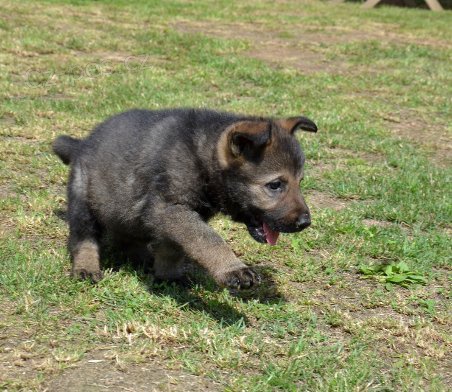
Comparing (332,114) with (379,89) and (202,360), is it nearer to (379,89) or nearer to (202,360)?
(379,89)

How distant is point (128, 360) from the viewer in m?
3.87

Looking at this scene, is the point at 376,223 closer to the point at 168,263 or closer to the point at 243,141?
the point at 168,263

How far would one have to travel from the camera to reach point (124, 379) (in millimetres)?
3688

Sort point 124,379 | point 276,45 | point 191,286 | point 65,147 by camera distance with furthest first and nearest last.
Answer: point 276,45 → point 65,147 → point 191,286 → point 124,379

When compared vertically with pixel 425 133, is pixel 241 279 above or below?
above

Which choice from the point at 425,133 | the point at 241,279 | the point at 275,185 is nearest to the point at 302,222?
the point at 275,185

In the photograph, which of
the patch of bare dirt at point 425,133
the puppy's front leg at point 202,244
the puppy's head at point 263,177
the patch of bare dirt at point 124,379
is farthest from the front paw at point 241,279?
the patch of bare dirt at point 425,133

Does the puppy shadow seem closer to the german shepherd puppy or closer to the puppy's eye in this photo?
the german shepherd puppy

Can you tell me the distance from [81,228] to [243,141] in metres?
1.40

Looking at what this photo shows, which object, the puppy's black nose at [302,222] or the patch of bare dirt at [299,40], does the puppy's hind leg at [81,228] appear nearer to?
the puppy's black nose at [302,222]

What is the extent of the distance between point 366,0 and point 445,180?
17.4 m

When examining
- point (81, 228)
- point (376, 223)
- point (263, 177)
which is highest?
point (263, 177)

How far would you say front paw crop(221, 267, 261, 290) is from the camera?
4.09 m

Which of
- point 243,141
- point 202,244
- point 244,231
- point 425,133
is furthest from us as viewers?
point 425,133
